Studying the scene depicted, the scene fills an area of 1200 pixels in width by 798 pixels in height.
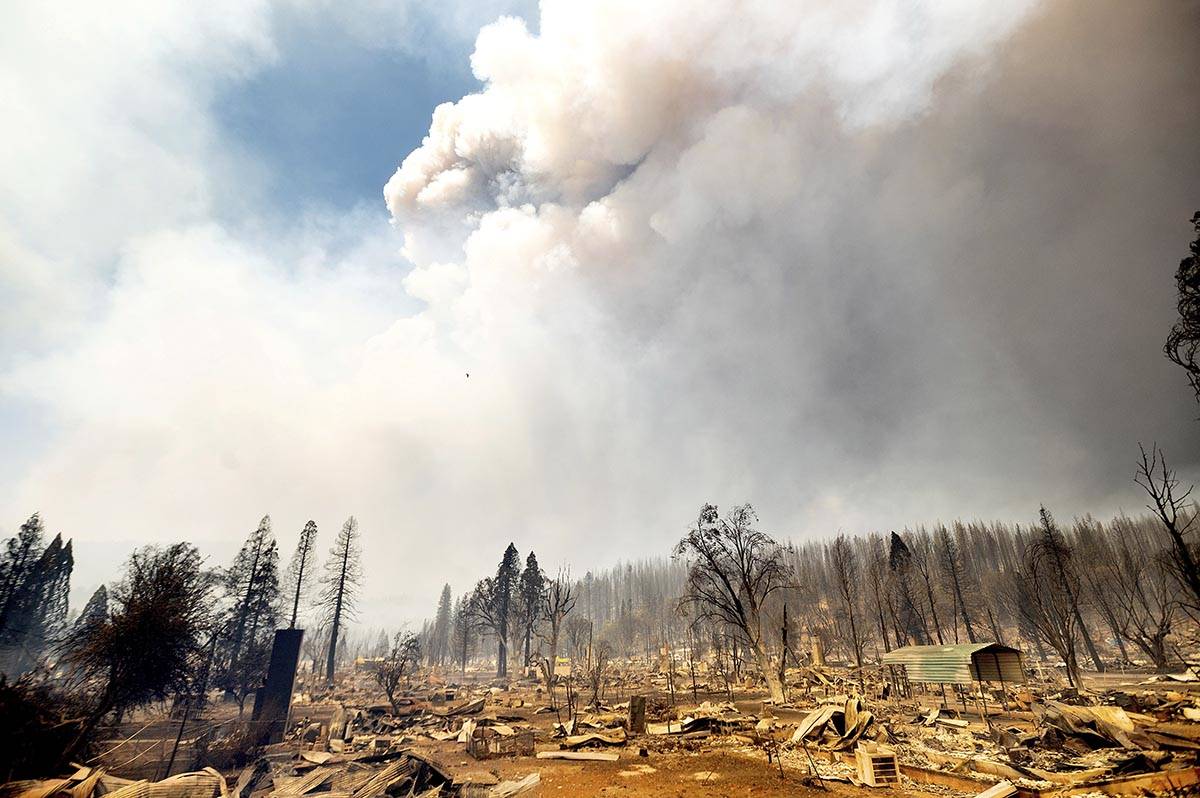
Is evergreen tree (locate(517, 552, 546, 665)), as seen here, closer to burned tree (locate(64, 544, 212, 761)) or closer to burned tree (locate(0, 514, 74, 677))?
burned tree (locate(0, 514, 74, 677))

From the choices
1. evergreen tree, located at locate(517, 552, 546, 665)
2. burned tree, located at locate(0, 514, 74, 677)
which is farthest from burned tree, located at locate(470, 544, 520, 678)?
burned tree, located at locate(0, 514, 74, 677)

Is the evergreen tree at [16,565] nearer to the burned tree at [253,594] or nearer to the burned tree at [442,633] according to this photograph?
the burned tree at [253,594]

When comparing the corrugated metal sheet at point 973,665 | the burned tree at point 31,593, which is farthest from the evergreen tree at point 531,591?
the corrugated metal sheet at point 973,665

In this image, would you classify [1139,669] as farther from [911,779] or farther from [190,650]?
[190,650]

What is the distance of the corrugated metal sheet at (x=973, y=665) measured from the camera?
21.9m

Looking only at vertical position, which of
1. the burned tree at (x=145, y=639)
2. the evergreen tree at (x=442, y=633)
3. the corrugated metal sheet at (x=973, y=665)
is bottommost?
the evergreen tree at (x=442, y=633)

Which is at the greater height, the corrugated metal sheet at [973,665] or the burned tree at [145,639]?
the burned tree at [145,639]

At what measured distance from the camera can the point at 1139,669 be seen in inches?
1678

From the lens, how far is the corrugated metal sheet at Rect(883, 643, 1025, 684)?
71.9 ft

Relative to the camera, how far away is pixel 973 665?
2227 centimetres

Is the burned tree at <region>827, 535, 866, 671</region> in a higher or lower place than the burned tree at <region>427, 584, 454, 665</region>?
higher

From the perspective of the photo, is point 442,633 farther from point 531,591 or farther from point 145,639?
point 145,639

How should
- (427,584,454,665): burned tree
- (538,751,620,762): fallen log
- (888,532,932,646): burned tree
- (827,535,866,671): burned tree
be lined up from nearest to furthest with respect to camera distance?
(538,751,620,762): fallen log → (827,535,866,671): burned tree → (888,532,932,646): burned tree → (427,584,454,665): burned tree

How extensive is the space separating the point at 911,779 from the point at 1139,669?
50837mm
